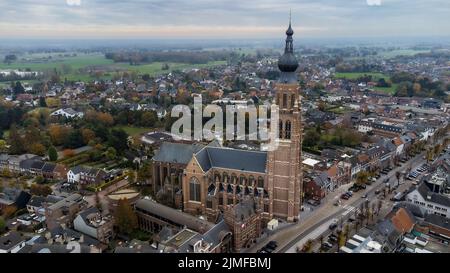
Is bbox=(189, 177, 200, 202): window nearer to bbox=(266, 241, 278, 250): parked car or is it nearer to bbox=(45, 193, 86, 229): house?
bbox=(266, 241, 278, 250): parked car

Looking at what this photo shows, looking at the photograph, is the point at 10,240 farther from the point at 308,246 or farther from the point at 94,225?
the point at 308,246

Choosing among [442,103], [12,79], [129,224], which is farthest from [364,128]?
[12,79]

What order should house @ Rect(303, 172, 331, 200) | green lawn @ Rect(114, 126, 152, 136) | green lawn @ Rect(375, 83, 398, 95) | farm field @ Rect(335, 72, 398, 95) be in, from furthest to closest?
farm field @ Rect(335, 72, 398, 95) → green lawn @ Rect(375, 83, 398, 95) → green lawn @ Rect(114, 126, 152, 136) → house @ Rect(303, 172, 331, 200)

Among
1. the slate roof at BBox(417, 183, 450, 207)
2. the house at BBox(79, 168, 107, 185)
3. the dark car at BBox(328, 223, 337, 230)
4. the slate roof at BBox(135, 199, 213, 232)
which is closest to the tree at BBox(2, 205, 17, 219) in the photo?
the house at BBox(79, 168, 107, 185)

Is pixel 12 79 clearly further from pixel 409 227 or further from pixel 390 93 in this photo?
pixel 409 227

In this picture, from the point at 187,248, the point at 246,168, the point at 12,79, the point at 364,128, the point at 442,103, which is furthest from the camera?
the point at 12,79

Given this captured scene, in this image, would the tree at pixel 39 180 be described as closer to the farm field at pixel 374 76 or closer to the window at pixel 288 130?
the window at pixel 288 130

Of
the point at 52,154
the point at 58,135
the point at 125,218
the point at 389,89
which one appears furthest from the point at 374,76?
the point at 125,218
